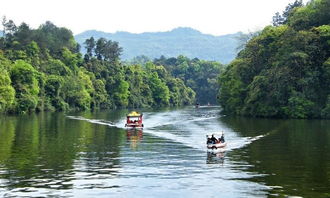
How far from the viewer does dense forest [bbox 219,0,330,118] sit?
360 feet

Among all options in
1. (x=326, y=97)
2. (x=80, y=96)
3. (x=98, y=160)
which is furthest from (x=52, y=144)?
(x=80, y=96)

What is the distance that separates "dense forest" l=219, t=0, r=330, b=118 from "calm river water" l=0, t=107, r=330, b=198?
1661 inches

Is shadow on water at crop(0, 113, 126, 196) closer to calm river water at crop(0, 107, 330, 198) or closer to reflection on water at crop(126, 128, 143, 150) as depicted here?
calm river water at crop(0, 107, 330, 198)

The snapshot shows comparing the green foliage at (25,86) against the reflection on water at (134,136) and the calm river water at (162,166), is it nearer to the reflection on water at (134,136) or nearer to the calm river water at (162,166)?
the reflection on water at (134,136)

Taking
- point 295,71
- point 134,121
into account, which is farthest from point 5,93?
point 295,71

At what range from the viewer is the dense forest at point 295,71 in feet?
360

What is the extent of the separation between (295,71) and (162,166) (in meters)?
76.7

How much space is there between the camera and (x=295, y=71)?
4464 inches

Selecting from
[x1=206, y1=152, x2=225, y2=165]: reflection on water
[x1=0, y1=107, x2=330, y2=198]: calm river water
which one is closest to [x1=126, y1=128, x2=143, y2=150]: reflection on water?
[x1=0, y1=107, x2=330, y2=198]: calm river water

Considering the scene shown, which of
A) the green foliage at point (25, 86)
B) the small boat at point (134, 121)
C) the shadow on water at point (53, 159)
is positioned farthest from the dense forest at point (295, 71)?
the green foliage at point (25, 86)

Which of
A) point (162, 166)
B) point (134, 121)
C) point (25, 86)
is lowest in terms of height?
point (162, 166)

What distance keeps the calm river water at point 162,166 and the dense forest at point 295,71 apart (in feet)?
138

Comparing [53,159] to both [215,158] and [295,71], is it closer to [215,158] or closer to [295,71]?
[215,158]

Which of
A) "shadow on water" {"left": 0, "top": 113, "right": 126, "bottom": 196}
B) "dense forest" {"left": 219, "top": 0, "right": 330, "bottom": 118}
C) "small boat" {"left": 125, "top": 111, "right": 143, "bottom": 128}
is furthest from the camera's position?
"dense forest" {"left": 219, "top": 0, "right": 330, "bottom": 118}
